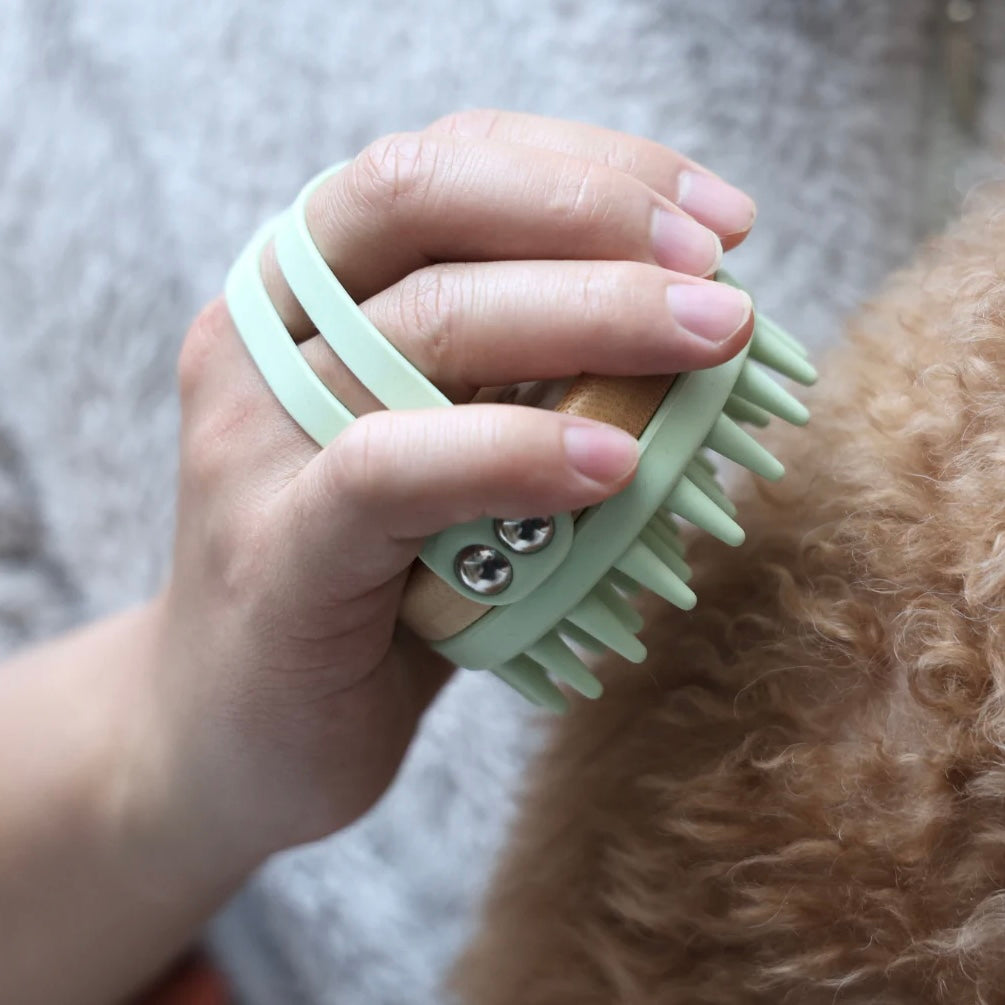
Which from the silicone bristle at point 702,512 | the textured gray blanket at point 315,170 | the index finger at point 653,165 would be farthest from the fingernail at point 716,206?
the textured gray blanket at point 315,170

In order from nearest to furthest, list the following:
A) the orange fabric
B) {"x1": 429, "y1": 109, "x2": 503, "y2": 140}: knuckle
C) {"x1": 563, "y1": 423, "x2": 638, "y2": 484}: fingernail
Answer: {"x1": 563, "y1": 423, "x2": 638, "y2": 484}: fingernail < {"x1": 429, "y1": 109, "x2": 503, "y2": 140}: knuckle < the orange fabric

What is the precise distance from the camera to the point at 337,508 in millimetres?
377

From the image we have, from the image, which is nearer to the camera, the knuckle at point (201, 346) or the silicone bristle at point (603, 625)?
the silicone bristle at point (603, 625)

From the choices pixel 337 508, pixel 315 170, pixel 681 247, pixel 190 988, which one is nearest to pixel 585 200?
pixel 681 247

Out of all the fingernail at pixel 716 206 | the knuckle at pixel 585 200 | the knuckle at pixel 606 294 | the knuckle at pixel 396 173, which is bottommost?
the fingernail at pixel 716 206

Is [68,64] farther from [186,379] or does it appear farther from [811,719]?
[811,719]

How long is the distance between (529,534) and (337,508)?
70 mm

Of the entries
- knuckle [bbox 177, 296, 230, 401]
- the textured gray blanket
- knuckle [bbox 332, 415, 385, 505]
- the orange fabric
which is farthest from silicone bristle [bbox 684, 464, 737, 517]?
the orange fabric

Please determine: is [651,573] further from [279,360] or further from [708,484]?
[279,360]

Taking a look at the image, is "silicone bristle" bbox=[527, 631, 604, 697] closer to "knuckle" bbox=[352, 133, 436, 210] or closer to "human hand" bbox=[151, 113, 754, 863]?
"human hand" bbox=[151, 113, 754, 863]

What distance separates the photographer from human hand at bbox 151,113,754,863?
13.9 inches

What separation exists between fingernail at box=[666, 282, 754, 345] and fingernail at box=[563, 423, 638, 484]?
0.04m

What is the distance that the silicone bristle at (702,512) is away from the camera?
0.37 meters

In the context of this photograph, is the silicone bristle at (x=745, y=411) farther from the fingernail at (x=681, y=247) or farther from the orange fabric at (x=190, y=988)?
the orange fabric at (x=190, y=988)
